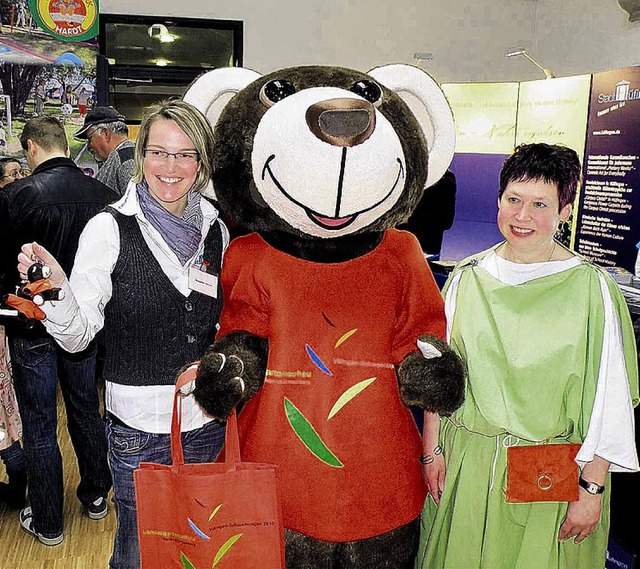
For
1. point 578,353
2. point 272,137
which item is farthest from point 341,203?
point 578,353

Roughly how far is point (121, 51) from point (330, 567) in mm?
5465

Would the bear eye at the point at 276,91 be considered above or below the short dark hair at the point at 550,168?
above

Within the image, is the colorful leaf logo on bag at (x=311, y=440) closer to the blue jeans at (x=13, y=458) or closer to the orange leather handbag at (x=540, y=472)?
the orange leather handbag at (x=540, y=472)

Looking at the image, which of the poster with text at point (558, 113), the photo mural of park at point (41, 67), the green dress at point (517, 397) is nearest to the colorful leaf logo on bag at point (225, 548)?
the green dress at point (517, 397)

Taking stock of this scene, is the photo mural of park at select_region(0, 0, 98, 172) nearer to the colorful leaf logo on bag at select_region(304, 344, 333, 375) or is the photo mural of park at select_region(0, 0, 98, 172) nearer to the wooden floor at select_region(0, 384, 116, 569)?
the wooden floor at select_region(0, 384, 116, 569)

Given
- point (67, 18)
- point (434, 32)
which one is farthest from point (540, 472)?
point (434, 32)

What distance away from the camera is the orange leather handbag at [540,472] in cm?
136

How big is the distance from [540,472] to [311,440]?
1.57 feet

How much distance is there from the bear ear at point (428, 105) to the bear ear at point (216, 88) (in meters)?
0.28

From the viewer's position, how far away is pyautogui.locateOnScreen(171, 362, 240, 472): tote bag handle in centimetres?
127

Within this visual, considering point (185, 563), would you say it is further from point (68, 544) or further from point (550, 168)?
point (68, 544)

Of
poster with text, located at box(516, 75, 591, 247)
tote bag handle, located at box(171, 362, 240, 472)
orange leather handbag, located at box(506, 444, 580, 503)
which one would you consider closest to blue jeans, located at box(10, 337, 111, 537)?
tote bag handle, located at box(171, 362, 240, 472)

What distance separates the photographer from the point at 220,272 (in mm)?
1554

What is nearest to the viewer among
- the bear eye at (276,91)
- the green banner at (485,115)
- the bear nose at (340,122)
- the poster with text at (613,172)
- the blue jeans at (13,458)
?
→ the bear nose at (340,122)
